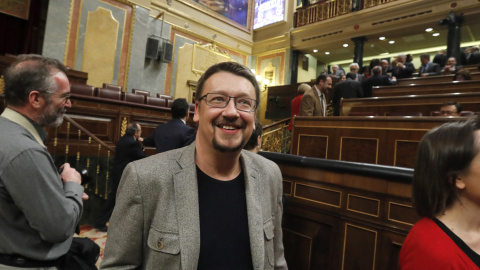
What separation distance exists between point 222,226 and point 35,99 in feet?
3.20

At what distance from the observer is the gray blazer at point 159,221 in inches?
33.5

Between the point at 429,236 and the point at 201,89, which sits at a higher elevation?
the point at 201,89

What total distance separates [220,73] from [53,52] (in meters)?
7.85

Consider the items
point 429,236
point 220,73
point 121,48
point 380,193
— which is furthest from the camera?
point 121,48

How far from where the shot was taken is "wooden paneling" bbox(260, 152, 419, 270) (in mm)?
1400

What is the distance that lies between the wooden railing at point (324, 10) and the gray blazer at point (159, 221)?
10.0 metres

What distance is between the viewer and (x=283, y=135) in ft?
18.8

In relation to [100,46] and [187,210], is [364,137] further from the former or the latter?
[100,46]

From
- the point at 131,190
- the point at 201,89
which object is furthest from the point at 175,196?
the point at 201,89

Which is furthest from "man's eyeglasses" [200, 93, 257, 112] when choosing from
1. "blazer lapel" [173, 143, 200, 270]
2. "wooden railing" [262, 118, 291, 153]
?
"wooden railing" [262, 118, 291, 153]

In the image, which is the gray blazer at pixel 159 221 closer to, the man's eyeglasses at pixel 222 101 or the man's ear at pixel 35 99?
the man's eyeglasses at pixel 222 101

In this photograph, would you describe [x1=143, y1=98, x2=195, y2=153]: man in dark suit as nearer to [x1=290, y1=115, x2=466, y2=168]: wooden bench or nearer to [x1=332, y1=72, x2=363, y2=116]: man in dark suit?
[x1=290, y1=115, x2=466, y2=168]: wooden bench

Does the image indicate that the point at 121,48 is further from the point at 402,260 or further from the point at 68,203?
the point at 402,260

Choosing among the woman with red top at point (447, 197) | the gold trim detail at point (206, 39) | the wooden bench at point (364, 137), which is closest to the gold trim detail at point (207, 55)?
the gold trim detail at point (206, 39)
